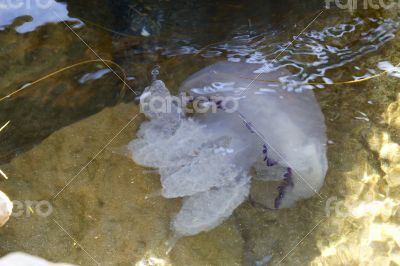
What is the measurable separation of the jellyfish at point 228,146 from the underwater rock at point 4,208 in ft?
2.60

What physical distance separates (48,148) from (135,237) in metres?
0.80

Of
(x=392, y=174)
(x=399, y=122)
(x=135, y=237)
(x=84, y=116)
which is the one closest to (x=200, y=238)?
(x=135, y=237)

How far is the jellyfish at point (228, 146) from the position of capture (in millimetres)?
2859

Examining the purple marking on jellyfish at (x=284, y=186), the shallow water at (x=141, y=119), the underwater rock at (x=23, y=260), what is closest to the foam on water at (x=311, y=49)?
the shallow water at (x=141, y=119)

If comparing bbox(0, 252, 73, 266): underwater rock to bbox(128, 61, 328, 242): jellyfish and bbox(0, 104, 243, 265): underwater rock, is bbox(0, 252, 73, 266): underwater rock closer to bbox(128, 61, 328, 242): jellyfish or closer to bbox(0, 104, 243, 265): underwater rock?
bbox(0, 104, 243, 265): underwater rock

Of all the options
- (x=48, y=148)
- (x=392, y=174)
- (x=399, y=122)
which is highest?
(x=48, y=148)

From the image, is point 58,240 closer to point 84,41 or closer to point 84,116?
point 84,116

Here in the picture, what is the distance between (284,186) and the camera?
2.90 meters

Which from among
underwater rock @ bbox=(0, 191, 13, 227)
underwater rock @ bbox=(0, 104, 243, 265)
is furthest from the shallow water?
underwater rock @ bbox=(0, 191, 13, 227)

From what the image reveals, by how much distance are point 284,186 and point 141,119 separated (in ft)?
3.33

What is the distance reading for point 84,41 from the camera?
299cm

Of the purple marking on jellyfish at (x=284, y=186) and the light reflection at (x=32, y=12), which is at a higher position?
the light reflection at (x=32, y=12)

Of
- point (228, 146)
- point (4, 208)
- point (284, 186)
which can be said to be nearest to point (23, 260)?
point (4, 208)

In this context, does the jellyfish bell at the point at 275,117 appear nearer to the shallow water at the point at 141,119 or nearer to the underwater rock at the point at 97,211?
the shallow water at the point at 141,119
